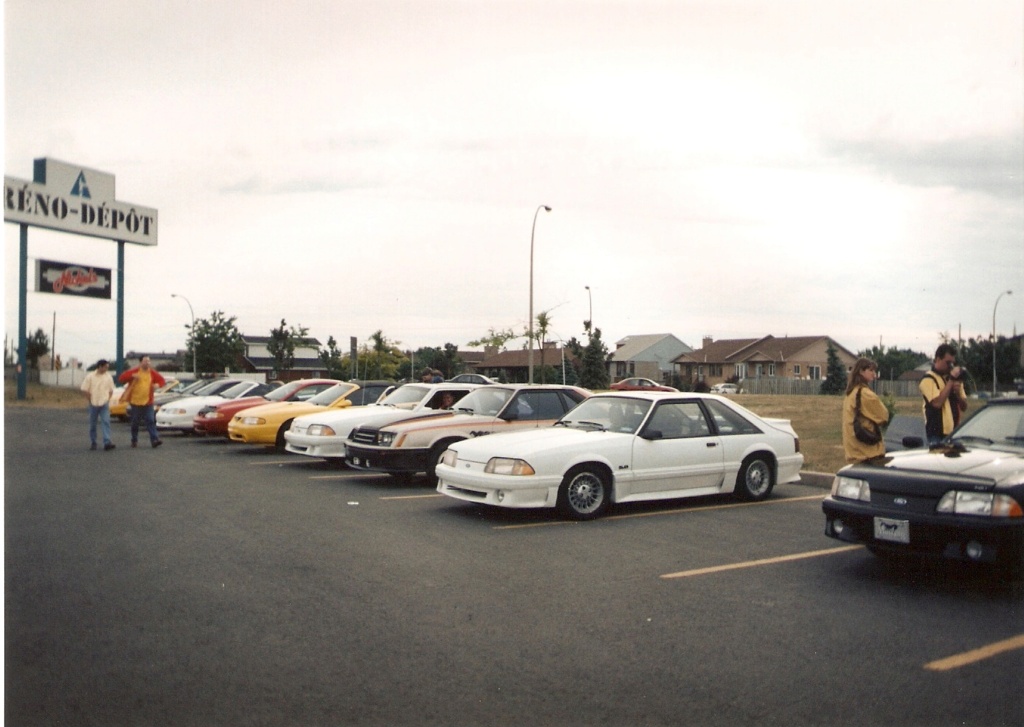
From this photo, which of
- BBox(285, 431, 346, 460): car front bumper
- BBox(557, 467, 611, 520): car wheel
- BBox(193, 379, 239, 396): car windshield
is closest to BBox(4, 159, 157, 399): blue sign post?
BBox(193, 379, 239, 396): car windshield

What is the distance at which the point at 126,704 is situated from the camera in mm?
3805

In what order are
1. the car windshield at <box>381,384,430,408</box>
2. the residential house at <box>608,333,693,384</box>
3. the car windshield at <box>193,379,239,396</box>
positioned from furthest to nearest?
the residential house at <box>608,333,693,384</box>, the car windshield at <box>193,379,239,396</box>, the car windshield at <box>381,384,430,408</box>

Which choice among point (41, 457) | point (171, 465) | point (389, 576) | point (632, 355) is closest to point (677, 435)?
point (389, 576)

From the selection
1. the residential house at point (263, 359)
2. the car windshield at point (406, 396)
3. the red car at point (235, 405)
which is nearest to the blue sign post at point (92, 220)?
the red car at point (235, 405)

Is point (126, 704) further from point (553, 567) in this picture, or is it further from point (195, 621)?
point (553, 567)

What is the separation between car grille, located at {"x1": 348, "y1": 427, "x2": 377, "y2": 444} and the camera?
447 inches

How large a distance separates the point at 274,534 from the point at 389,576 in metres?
1.98

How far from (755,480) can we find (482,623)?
562 cm

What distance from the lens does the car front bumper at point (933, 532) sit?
5379 mm

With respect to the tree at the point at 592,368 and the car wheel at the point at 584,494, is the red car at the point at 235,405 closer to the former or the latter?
the car wheel at the point at 584,494

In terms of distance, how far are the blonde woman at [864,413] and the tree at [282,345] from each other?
56.6 m

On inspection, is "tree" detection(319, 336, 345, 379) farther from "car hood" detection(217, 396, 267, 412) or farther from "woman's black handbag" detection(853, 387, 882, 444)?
"woman's black handbag" detection(853, 387, 882, 444)

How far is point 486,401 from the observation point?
1179 centimetres

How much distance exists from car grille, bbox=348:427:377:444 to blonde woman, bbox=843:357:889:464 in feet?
19.6
